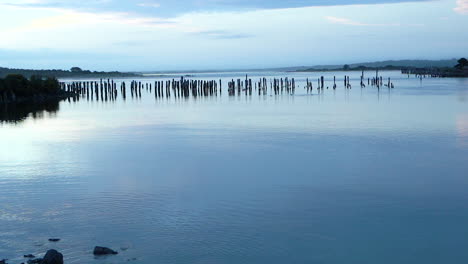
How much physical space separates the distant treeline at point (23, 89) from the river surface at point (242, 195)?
17535mm

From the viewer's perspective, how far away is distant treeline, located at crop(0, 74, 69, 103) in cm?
3672

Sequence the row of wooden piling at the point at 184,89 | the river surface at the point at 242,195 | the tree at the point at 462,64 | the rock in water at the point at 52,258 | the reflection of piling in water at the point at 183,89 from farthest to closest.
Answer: the tree at the point at 462,64, the row of wooden piling at the point at 184,89, the reflection of piling in water at the point at 183,89, the river surface at the point at 242,195, the rock in water at the point at 52,258

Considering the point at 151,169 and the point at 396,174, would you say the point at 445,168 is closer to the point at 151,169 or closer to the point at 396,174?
the point at 396,174

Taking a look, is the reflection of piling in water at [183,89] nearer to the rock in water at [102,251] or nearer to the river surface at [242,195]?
the river surface at [242,195]

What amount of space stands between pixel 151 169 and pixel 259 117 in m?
13.3

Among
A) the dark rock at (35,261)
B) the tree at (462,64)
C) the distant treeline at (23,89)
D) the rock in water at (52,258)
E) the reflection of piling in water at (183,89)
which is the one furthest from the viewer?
the tree at (462,64)

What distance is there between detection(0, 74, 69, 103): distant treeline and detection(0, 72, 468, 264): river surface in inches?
690

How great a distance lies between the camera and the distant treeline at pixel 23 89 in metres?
36.7

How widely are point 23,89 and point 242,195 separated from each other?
31172 mm

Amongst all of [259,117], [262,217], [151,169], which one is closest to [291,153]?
[151,169]

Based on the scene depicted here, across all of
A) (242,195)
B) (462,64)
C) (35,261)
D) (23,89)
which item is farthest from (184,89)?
(462,64)

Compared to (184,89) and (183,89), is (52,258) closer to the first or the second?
A: (184,89)

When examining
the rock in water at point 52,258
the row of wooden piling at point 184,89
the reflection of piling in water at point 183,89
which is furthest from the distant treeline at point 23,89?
the rock in water at point 52,258

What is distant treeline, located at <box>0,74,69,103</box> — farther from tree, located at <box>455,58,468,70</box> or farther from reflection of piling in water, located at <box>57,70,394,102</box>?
tree, located at <box>455,58,468,70</box>
